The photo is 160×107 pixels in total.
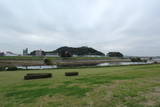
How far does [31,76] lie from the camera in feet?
43.3

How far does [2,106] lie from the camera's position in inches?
203

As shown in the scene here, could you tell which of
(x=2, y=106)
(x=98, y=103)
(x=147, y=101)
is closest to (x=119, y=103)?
(x=98, y=103)

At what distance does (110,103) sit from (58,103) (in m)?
2.15

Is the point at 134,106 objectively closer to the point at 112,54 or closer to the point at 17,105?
the point at 17,105

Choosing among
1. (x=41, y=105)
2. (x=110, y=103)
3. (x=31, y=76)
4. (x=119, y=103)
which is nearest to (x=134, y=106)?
(x=119, y=103)

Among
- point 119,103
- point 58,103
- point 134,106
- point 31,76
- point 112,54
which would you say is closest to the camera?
point 134,106

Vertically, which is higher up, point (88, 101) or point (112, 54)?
point (112, 54)

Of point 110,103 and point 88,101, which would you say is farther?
point 88,101

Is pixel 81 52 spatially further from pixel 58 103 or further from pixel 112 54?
pixel 58 103

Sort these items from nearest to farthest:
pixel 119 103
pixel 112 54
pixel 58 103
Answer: pixel 119 103 → pixel 58 103 → pixel 112 54

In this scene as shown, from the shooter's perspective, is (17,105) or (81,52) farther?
(81,52)

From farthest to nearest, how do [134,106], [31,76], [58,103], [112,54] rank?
1. [112,54]
2. [31,76]
3. [58,103]
4. [134,106]

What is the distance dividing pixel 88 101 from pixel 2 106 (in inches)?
145

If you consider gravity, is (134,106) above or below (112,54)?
below
